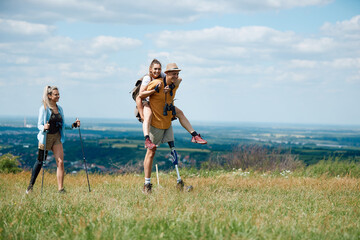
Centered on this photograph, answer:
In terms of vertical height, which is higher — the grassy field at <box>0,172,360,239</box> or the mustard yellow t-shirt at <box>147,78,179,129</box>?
the mustard yellow t-shirt at <box>147,78,179,129</box>

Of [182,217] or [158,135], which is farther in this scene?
[158,135]

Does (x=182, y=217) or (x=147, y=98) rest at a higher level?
(x=147, y=98)

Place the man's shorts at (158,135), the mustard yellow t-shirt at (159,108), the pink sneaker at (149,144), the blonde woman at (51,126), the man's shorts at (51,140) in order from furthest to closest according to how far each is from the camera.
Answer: the man's shorts at (51,140) → the blonde woman at (51,126) → the man's shorts at (158,135) → the mustard yellow t-shirt at (159,108) → the pink sneaker at (149,144)

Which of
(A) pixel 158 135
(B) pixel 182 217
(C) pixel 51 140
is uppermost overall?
(A) pixel 158 135

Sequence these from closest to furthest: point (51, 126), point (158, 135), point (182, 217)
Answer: point (182, 217)
point (158, 135)
point (51, 126)

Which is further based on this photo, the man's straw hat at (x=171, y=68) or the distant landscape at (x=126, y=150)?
the distant landscape at (x=126, y=150)

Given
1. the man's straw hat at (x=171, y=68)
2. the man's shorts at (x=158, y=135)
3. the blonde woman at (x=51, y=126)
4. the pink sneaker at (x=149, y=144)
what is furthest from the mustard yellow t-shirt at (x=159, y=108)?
the blonde woman at (x=51, y=126)

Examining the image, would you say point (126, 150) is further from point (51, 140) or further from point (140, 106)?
point (140, 106)

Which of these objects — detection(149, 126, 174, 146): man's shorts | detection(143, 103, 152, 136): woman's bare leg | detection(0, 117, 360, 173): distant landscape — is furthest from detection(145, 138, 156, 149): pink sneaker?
detection(0, 117, 360, 173): distant landscape

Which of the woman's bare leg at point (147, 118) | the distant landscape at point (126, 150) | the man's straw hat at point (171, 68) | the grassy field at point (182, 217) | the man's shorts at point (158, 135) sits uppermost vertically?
the man's straw hat at point (171, 68)

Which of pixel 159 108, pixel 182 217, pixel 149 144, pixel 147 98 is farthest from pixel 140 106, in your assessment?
pixel 182 217

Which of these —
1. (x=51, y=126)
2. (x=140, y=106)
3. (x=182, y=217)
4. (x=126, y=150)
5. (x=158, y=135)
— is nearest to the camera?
(x=182, y=217)

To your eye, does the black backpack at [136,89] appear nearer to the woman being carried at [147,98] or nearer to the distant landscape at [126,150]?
the woman being carried at [147,98]

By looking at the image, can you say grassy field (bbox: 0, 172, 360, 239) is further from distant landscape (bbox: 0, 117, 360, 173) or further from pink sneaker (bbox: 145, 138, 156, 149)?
distant landscape (bbox: 0, 117, 360, 173)
